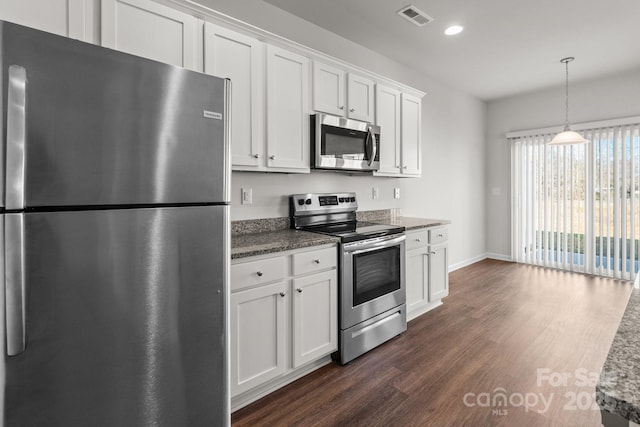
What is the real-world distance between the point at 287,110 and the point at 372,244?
1.22 meters

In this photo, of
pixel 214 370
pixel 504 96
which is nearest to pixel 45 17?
pixel 214 370

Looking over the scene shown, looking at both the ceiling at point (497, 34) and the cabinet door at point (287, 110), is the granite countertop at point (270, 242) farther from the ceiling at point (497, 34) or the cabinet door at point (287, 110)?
the ceiling at point (497, 34)

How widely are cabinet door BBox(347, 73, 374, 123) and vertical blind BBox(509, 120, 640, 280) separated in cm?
358

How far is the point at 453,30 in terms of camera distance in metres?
3.20

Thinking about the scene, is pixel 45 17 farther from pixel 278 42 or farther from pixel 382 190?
pixel 382 190

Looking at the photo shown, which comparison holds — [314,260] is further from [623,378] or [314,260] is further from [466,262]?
[466,262]

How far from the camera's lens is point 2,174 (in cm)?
95

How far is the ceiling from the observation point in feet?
9.19

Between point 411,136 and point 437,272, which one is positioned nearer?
point 437,272

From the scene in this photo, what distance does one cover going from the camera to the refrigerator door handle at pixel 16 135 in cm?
95

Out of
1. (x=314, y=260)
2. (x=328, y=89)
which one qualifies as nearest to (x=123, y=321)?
(x=314, y=260)

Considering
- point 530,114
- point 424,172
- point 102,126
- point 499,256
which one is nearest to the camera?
point 102,126

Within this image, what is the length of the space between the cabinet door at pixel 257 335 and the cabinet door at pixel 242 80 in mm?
894

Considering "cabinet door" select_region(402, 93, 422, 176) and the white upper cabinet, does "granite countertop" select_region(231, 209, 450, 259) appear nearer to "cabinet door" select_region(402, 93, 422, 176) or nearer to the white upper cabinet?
"cabinet door" select_region(402, 93, 422, 176)
